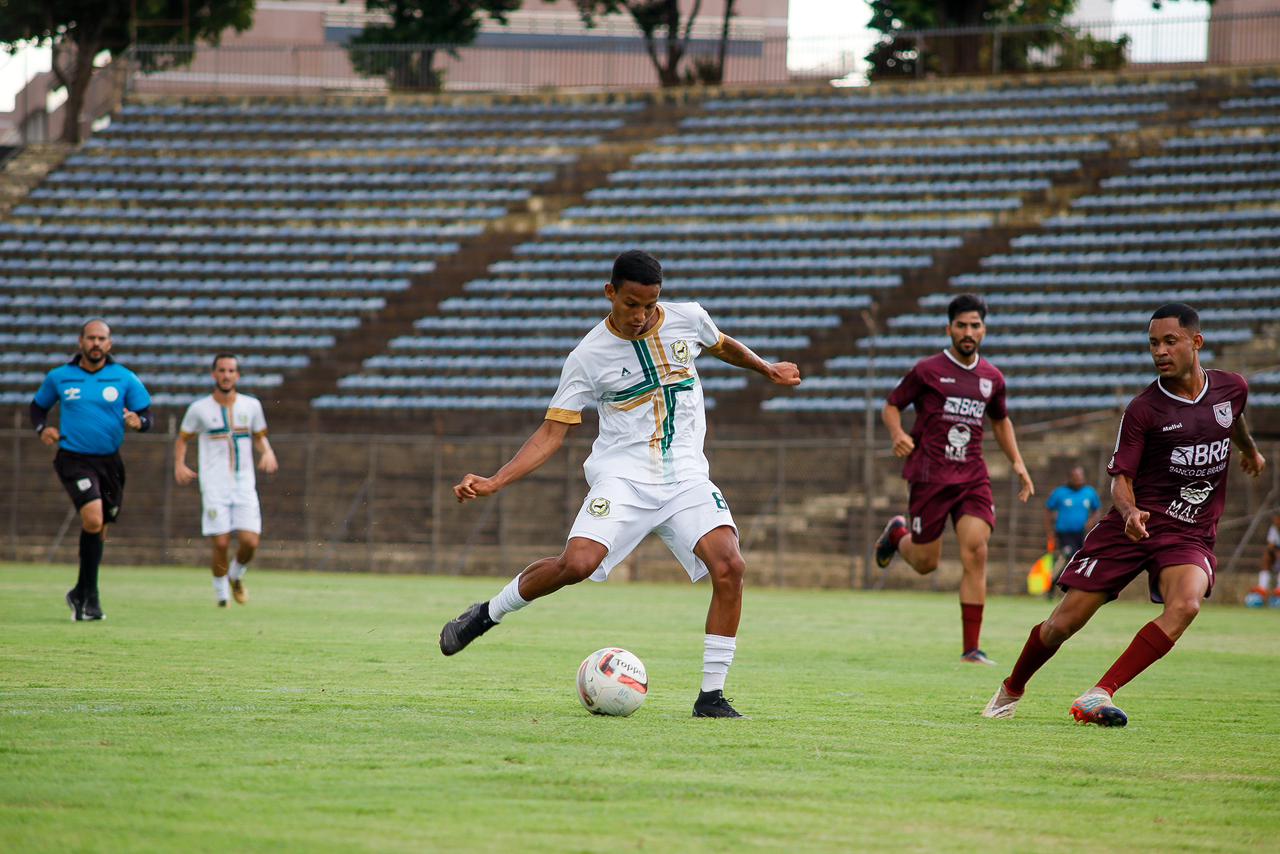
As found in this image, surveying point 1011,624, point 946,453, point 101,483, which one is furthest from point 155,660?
point 1011,624

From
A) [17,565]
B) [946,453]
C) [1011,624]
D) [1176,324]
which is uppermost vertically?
Answer: [1176,324]

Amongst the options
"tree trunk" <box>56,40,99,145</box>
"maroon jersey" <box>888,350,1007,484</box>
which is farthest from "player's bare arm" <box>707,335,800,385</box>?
"tree trunk" <box>56,40,99,145</box>

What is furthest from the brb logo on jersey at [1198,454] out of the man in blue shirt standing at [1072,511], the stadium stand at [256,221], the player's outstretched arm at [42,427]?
the stadium stand at [256,221]

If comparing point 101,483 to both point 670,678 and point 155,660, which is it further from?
point 670,678

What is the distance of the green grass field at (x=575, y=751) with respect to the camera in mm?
4371

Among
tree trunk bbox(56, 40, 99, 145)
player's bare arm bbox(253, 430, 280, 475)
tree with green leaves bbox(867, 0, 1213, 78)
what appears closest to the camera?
player's bare arm bbox(253, 430, 280, 475)

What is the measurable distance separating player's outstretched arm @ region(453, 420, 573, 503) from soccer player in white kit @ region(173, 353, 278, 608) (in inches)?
318

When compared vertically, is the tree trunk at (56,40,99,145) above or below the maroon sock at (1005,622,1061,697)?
above

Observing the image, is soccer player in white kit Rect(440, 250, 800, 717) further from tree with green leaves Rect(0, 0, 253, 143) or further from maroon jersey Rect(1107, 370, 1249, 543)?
tree with green leaves Rect(0, 0, 253, 143)

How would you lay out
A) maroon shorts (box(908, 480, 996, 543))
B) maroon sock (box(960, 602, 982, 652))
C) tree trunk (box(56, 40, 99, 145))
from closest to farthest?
maroon sock (box(960, 602, 982, 652))
maroon shorts (box(908, 480, 996, 543))
tree trunk (box(56, 40, 99, 145))

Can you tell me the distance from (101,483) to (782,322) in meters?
14.9

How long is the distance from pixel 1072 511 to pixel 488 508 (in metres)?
8.86

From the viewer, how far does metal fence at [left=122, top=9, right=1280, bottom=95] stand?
30.7 m

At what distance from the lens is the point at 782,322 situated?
84.2 ft
